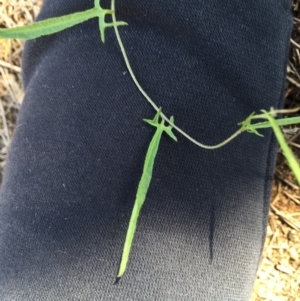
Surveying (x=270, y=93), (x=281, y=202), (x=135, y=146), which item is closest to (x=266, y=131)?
(x=270, y=93)

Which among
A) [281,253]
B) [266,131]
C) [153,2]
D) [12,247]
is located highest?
[153,2]

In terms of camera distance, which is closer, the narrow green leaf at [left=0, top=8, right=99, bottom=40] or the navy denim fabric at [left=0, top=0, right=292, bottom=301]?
the narrow green leaf at [left=0, top=8, right=99, bottom=40]

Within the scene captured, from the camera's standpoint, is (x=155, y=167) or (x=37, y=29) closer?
(x=37, y=29)

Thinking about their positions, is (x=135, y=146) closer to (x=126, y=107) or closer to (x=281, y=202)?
(x=126, y=107)

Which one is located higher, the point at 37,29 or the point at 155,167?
the point at 37,29

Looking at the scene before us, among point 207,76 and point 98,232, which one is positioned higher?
point 207,76

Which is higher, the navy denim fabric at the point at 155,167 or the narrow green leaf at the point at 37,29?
the narrow green leaf at the point at 37,29

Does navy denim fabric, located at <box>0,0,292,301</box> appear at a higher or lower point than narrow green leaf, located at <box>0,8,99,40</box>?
lower

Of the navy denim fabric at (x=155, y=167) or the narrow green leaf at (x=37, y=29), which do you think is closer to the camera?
the narrow green leaf at (x=37, y=29)
